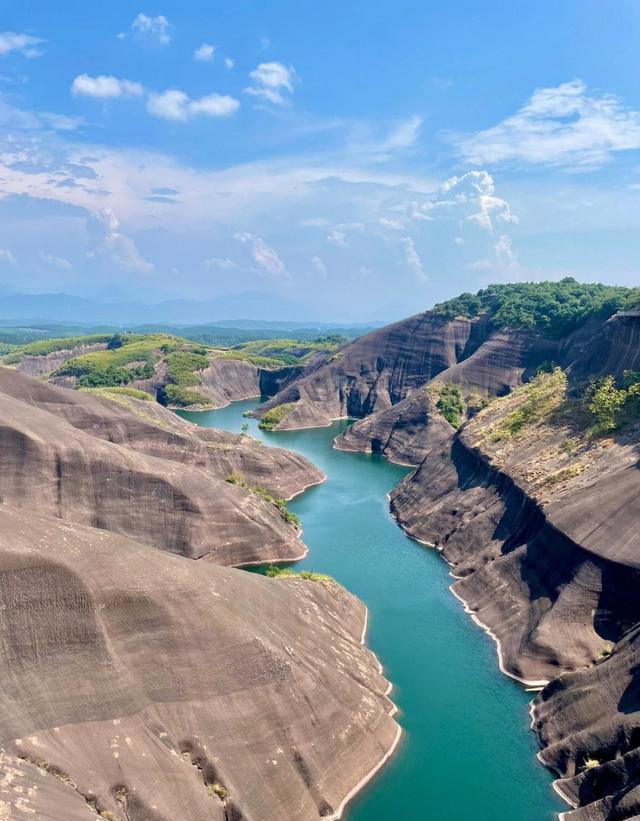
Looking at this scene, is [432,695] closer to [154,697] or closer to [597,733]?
[597,733]

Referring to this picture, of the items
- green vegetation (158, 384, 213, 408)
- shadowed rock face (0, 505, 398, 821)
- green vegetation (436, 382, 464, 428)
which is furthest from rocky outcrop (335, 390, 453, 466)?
shadowed rock face (0, 505, 398, 821)

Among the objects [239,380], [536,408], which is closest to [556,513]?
[536,408]

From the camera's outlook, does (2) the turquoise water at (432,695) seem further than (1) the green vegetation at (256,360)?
No

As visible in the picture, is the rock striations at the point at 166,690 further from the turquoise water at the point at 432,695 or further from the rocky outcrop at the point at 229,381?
the rocky outcrop at the point at 229,381

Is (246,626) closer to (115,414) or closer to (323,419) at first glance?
(115,414)

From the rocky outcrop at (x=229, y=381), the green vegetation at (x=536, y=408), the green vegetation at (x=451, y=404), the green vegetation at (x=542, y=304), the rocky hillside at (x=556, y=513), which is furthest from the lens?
the rocky outcrop at (x=229, y=381)

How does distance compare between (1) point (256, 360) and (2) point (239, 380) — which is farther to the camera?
(1) point (256, 360)

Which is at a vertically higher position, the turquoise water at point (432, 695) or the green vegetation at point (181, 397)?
the green vegetation at point (181, 397)

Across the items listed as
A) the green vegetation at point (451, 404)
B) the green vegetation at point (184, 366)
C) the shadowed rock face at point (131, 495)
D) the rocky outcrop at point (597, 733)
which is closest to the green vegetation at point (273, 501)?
the shadowed rock face at point (131, 495)
